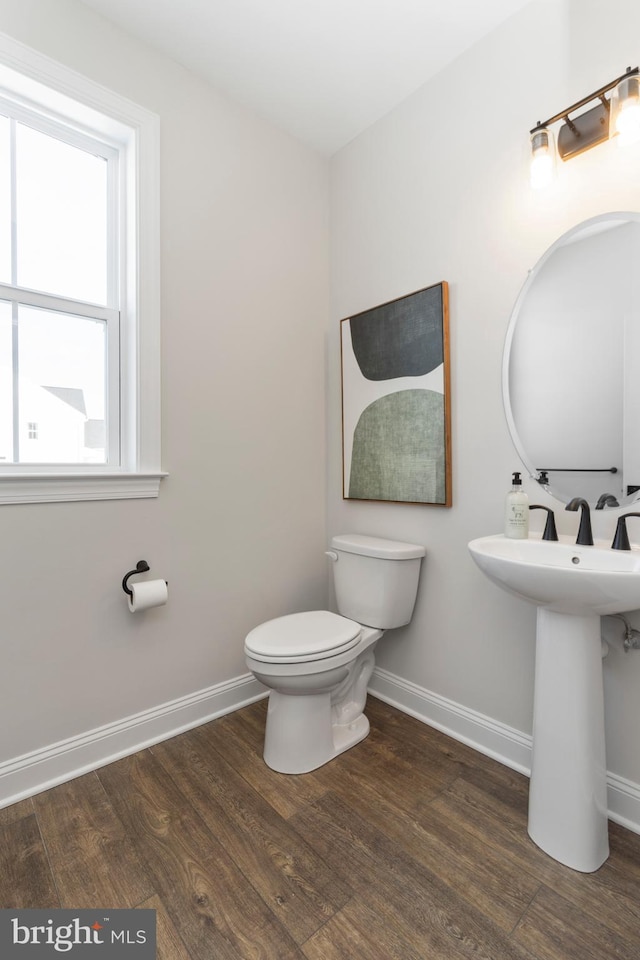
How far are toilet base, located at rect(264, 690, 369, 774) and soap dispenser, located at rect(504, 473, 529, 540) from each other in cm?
85

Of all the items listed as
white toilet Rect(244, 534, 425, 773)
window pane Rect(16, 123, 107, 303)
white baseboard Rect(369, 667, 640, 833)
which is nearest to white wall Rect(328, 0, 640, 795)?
white baseboard Rect(369, 667, 640, 833)

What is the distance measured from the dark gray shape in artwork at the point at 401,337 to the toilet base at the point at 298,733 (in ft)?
4.30

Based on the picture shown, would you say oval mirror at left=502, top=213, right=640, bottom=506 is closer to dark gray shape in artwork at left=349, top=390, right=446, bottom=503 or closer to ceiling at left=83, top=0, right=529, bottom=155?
dark gray shape in artwork at left=349, top=390, right=446, bottom=503

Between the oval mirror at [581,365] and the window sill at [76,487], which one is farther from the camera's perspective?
the window sill at [76,487]

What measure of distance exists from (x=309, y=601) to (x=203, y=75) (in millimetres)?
2297

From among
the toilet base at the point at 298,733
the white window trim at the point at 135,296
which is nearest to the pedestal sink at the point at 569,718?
the toilet base at the point at 298,733

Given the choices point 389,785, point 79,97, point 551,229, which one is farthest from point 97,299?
point 389,785

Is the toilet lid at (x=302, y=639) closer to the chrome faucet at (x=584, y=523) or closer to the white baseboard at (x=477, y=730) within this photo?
the white baseboard at (x=477, y=730)

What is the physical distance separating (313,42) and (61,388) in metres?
1.57

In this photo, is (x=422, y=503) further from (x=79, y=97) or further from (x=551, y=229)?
(x=79, y=97)

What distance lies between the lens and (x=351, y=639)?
1.63 meters

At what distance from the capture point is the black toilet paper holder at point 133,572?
5.52 feet

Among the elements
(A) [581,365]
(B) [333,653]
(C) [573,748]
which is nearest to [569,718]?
(C) [573,748]

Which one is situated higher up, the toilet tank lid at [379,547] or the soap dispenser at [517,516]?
the soap dispenser at [517,516]
